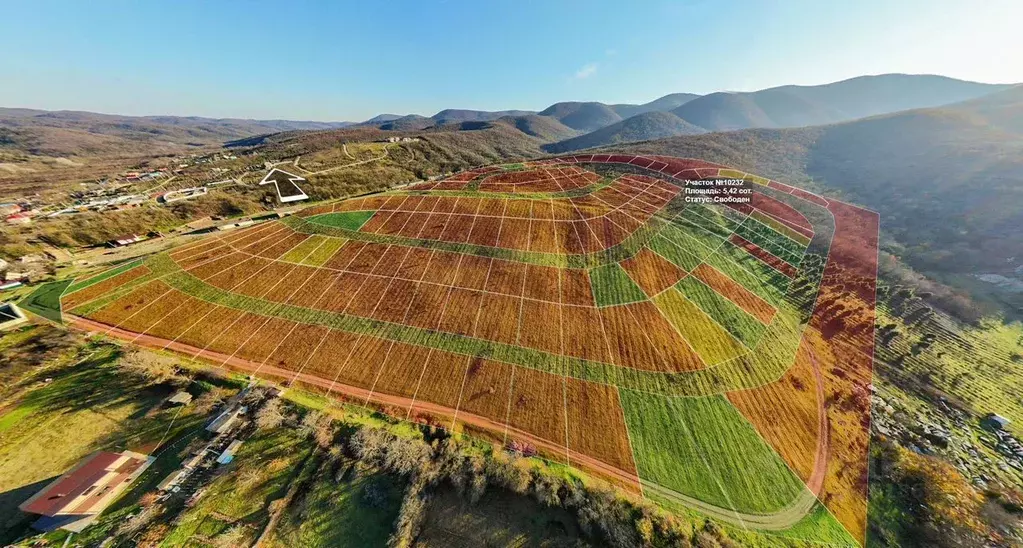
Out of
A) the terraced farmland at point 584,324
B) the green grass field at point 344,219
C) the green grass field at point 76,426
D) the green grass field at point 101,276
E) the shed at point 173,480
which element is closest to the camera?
the green grass field at point 76,426

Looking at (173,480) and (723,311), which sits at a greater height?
(723,311)

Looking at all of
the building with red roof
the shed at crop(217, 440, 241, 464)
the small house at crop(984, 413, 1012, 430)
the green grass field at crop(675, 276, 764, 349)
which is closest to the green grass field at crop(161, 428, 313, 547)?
the shed at crop(217, 440, 241, 464)

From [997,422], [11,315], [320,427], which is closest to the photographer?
[320,427]

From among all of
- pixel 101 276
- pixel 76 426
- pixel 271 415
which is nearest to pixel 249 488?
pixel 271 415

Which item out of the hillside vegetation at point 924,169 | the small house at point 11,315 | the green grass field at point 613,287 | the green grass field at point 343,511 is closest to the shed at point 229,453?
the green grass field at point 343,511

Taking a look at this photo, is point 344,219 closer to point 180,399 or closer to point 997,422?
point 180,399

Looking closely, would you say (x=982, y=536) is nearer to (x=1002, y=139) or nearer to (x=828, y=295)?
(x=828, y=295)

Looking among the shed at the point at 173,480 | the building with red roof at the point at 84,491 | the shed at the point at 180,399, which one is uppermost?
the shed at the point at 180,399

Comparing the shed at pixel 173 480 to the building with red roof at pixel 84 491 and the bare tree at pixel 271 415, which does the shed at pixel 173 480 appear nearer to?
the building with red roof at pixel 84 491
